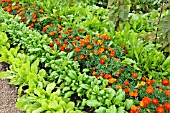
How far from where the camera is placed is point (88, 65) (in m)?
3.17

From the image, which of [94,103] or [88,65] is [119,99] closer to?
[94,103]

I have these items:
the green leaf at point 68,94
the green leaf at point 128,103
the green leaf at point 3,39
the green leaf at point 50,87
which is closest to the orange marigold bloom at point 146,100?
the green leaf at point 128,103

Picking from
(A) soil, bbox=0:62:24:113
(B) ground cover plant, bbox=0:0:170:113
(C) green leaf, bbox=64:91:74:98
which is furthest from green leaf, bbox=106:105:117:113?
(A) soil, bbox=0:62:24:113

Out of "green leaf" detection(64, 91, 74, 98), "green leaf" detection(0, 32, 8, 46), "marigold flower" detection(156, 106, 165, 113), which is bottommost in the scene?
"green leaf" detection(64, 91, 74, 98)

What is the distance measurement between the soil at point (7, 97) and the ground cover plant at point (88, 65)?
11 centimetres

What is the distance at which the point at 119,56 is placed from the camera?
320 cm

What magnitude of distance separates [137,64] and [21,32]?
155 centimetres

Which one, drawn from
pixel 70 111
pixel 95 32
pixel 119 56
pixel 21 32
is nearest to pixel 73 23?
pixel 95 32

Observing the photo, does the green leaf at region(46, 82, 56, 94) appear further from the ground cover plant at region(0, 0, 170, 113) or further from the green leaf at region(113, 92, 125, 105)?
the green leaf at region(113, 92, 125, 105)

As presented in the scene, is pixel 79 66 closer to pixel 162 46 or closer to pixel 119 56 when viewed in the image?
pixel 119 56

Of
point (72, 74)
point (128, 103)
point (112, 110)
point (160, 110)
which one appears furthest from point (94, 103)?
point (160, 110)

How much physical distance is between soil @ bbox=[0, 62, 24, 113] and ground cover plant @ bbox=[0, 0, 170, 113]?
0.36 ft

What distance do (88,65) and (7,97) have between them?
3.09 ft

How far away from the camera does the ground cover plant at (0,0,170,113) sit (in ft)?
8.93
